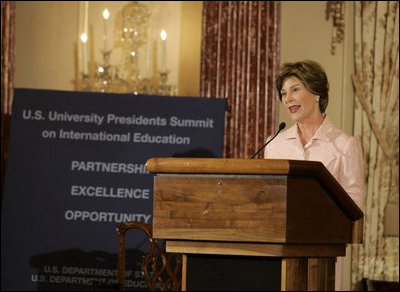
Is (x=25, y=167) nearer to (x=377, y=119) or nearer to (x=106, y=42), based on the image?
(x=106, y=42)

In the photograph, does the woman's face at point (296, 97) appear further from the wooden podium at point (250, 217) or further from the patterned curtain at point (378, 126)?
the patterned curtain at point (378, 126)

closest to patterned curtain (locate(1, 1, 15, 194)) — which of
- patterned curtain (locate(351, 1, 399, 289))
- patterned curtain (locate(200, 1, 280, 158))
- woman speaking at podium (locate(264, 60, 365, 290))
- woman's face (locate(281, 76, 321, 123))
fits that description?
patterned curtain (locate(200, 1, 280, 158))

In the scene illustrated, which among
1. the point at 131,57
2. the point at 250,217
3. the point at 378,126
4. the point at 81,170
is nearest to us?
the point at 250,217

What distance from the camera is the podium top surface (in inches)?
74.6

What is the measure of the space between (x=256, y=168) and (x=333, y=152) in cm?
111

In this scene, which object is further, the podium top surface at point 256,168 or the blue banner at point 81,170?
the blue banner at point 81,170

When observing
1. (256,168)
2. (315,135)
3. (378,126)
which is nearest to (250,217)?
(256,168)

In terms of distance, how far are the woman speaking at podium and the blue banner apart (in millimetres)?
2028

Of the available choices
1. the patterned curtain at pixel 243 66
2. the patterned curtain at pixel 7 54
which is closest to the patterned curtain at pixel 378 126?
the patterned curtain at pixel 243 66

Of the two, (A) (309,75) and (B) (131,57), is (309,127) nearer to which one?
(A) (309,75)

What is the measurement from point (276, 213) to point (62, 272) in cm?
335

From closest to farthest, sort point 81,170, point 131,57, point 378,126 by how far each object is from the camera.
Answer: point 81,170, point 378,126, point 131,57

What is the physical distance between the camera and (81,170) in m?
5.13

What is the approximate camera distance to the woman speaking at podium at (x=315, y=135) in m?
2.88
